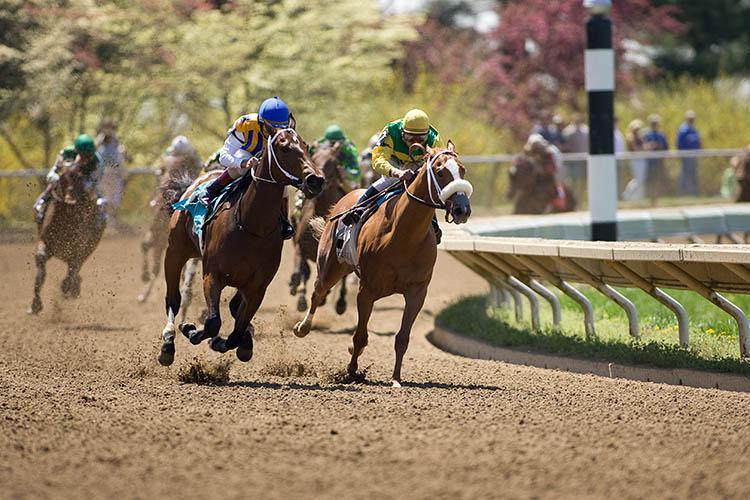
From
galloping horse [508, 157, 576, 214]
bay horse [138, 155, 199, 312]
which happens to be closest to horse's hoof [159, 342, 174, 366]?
bay horse [138, 155, 199, 312]

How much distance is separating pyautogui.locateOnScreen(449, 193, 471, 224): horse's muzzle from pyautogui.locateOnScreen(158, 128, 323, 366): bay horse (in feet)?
3.07

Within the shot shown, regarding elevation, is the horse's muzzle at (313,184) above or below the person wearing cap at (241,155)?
below

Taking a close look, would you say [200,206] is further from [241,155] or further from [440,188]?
[440,188]

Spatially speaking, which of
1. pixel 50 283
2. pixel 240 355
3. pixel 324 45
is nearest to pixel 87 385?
pixel 240 355

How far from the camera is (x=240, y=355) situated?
8.79 m

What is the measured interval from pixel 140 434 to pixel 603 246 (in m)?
3.64

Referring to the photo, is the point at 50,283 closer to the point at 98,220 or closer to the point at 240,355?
the point at 98,220

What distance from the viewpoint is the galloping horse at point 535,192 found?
1873 centimetres

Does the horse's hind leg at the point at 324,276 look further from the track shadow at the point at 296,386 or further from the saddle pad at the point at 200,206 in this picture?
the track shadow at the point at 296,386


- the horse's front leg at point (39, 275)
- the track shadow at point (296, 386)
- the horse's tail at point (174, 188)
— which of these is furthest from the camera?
the horse's front leg at point (39, 275)

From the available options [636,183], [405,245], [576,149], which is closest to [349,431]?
[405,245]

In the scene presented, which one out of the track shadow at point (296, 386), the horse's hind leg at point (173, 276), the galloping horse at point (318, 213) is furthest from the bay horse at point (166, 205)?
the track shadow at point (296, 386)

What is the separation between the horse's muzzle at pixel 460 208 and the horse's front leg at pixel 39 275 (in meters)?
5.98

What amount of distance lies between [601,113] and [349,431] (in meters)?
5.89
